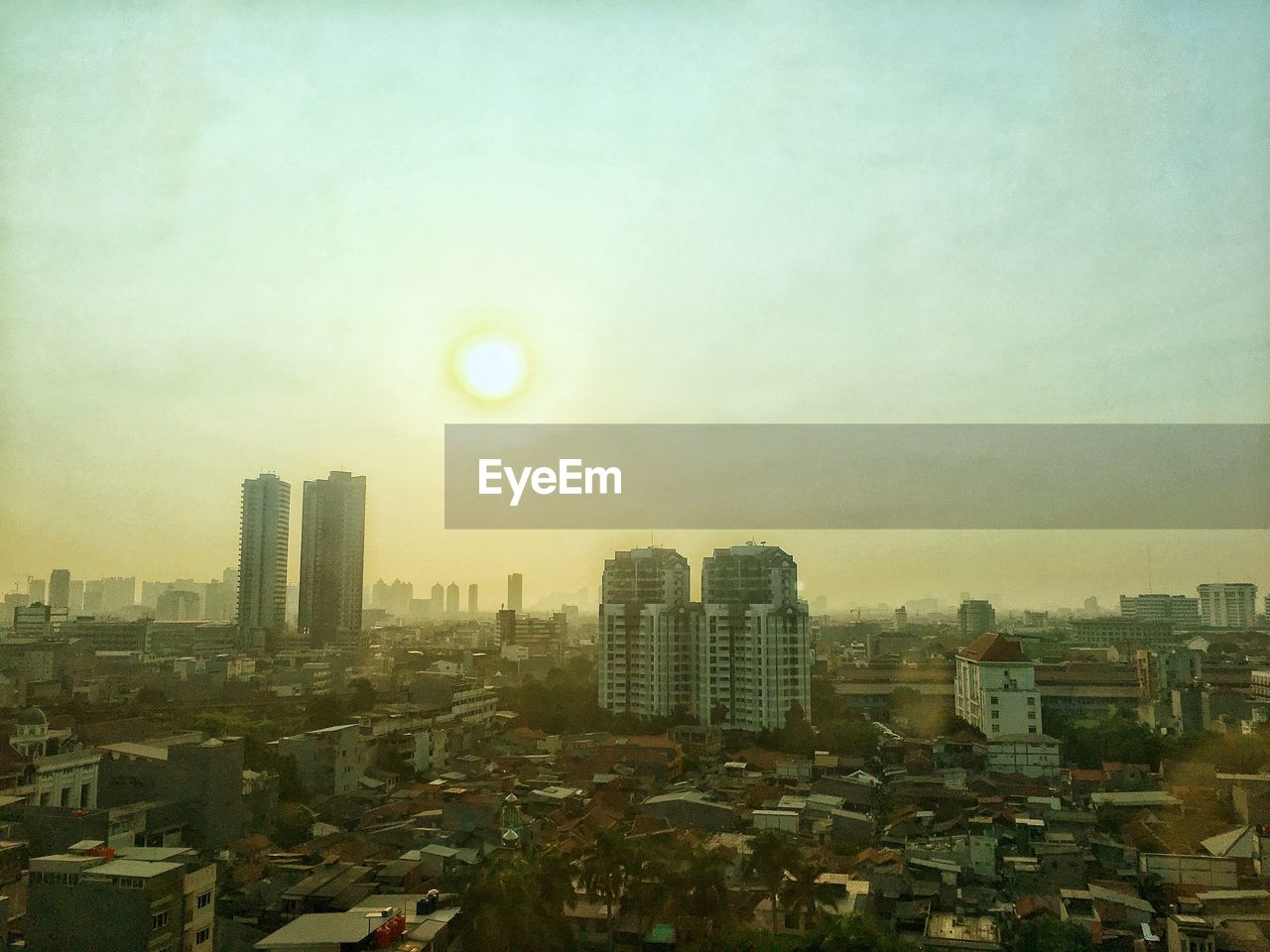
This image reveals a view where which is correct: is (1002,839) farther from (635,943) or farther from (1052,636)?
(1052,636)

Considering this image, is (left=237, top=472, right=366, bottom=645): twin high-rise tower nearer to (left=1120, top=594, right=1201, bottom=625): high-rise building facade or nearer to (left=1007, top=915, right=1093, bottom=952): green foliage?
(left=1007, top=915, right=1093, bottom=952): green foliage

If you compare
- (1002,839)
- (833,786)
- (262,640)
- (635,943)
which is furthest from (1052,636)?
(635,943)

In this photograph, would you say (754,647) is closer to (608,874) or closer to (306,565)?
(608,874)

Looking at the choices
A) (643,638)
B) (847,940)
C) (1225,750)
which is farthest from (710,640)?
(847,940)

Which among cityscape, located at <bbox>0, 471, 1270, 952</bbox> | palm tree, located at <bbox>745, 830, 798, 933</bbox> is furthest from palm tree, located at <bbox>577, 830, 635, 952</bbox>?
palm tree, located at <bbox>745, 830, 798, 933</bbox>

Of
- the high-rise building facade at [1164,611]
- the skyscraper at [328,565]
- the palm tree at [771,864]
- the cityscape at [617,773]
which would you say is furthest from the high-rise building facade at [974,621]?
the palm tree at [771,864]
